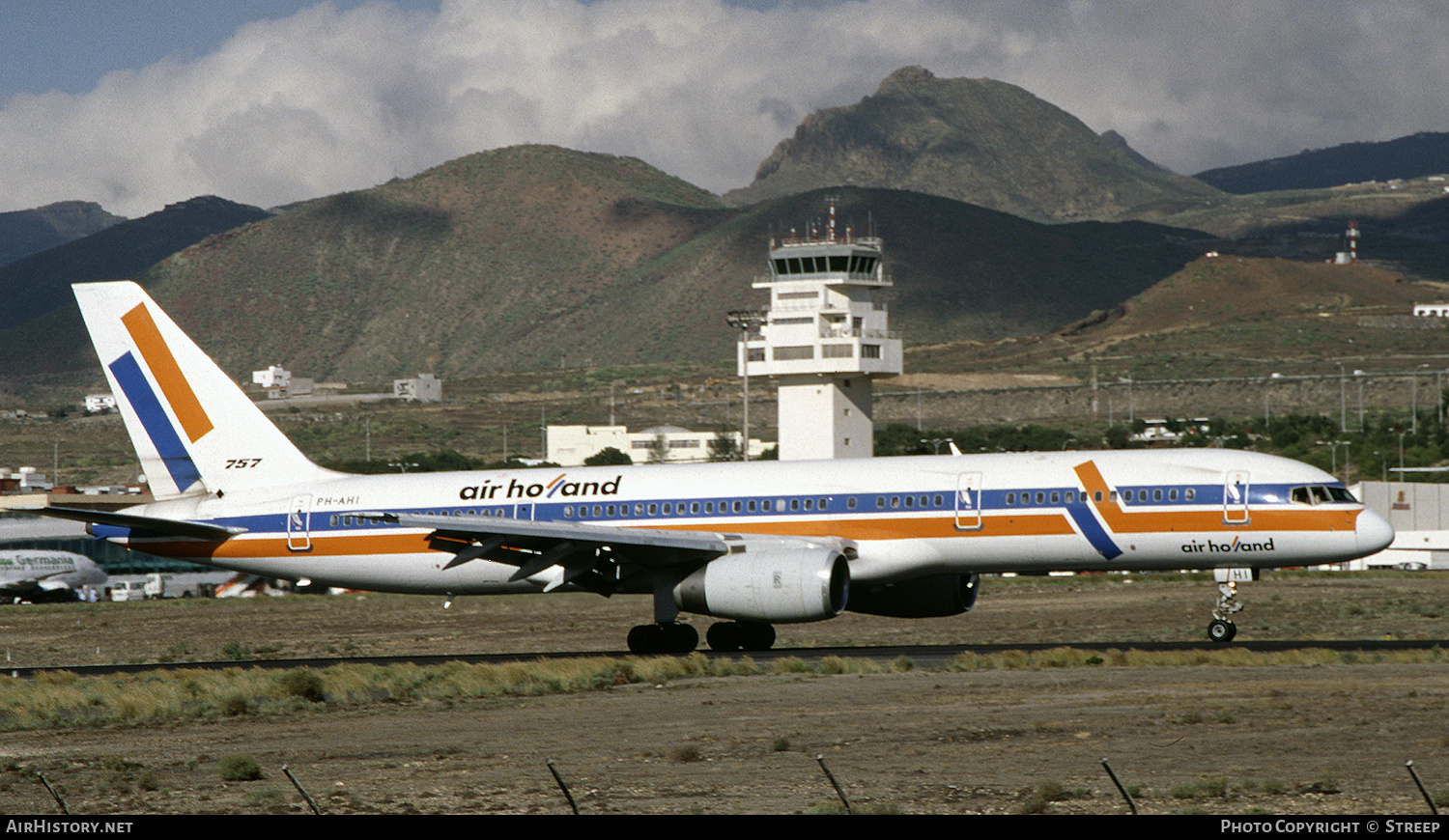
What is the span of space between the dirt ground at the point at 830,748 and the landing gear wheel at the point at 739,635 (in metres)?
7.02

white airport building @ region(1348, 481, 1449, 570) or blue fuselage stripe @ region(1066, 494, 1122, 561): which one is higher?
blue fuselage stripe @ region(1066, 494, 1122, 561)

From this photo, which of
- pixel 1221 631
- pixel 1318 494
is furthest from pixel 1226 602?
pixel 1318 494

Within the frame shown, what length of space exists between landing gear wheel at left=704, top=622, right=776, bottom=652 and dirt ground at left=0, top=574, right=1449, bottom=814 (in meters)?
7.02

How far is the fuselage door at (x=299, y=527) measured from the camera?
39.6m

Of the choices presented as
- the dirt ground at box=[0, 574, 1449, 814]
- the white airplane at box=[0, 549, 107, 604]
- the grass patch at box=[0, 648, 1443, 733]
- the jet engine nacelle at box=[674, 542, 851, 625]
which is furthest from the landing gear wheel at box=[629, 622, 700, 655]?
the white airplane at box=[0, 549, 107, 604]

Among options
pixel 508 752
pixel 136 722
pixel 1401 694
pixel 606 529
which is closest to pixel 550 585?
pixel 606 529

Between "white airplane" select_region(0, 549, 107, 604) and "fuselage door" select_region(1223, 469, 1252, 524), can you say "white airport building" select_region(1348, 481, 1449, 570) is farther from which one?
"white airplane" select_region(0, 549, 107, 604)

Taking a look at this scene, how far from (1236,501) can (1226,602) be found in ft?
7.67

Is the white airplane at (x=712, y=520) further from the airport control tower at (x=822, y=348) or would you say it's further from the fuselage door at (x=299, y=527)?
the airport control tower at (x=822, y=348)

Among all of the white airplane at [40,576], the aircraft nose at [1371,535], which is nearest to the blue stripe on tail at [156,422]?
the aircraft nose at [1371,535]

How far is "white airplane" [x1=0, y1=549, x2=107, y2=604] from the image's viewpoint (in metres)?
86.6

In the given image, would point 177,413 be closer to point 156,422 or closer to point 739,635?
point 156,422

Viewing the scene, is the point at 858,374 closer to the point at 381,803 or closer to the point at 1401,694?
the point at 1401,694

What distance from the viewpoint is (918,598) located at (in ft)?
121
